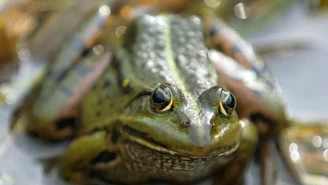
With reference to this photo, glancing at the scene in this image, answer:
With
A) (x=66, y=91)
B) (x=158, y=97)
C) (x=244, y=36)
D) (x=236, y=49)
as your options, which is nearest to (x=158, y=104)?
(x=158, y=97)

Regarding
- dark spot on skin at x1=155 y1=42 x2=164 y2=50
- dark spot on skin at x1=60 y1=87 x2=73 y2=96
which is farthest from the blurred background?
dark spot on skin at x1=155 y1=42 x2=164 y2=50

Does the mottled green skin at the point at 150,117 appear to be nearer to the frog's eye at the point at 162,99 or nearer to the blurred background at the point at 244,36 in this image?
the frog's eye at the point at 162,99

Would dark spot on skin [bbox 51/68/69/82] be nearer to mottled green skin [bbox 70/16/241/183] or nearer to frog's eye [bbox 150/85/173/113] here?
mottled green skin [bbox 70/16/241/183]

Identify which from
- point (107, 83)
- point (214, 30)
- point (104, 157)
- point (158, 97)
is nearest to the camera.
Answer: point (158, 97)

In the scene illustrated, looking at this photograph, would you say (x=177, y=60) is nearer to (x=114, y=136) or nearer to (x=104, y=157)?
(x=114, y=136)

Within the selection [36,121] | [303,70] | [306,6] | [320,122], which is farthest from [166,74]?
[306,6]

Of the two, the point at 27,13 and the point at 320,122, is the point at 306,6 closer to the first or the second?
the point at 320,122

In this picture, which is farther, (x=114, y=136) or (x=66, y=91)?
(x=66, y=91)
